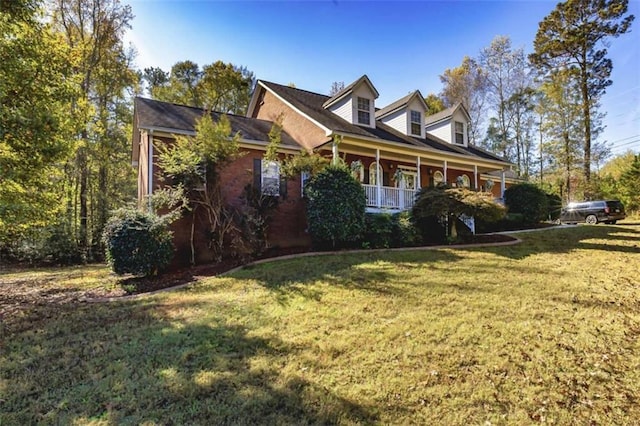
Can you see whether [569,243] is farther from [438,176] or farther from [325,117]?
[325,117]

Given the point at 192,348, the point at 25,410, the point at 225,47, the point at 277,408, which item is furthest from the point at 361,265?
the point at 225,47

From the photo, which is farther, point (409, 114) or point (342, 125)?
point (409, 114)

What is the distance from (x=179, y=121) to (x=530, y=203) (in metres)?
17.5

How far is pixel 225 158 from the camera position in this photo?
1082cm

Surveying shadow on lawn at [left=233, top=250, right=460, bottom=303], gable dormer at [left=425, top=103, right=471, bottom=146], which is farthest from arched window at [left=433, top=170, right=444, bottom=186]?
shadow on lawn at [left=233, top=250, right=460, bottom=303]

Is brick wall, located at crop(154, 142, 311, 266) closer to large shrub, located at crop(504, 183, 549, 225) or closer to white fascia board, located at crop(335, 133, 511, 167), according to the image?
white fascia board, located at crop(335, 133, 511, 167)

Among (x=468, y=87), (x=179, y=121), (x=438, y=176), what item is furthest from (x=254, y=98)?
(x=468, y=87)

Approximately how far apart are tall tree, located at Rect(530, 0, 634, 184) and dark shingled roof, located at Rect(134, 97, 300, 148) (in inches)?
948

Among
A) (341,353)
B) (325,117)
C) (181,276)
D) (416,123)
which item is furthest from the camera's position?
(416,123)

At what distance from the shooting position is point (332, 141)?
1360 centimetres

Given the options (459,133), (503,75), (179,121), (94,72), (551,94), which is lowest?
(179,121)

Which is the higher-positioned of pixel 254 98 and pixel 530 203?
pixel 254 98

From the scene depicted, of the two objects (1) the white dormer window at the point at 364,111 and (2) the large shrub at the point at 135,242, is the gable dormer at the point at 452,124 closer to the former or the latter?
(1) the white dormer window at the point at 364,111

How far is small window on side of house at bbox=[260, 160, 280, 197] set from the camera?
13320 mm
